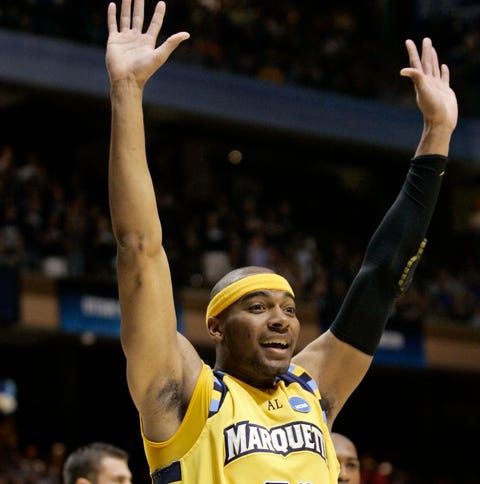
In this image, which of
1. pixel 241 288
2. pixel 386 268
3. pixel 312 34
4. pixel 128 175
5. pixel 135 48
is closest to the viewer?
pixel 128 175

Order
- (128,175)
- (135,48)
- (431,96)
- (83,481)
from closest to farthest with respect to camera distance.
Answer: (128,175) → (135,48) → (431,96) → (83,481)

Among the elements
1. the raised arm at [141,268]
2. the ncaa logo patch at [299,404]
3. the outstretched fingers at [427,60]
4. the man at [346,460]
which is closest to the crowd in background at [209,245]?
the man at [346,460]

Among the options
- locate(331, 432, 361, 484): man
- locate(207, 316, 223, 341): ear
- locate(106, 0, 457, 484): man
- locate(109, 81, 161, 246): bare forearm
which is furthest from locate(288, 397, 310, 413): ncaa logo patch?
locate(331, 432, 361, 484): man

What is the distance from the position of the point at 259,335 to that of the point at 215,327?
0.19 m

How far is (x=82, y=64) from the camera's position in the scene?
18234 mm

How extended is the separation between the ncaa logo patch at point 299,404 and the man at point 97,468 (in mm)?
1820

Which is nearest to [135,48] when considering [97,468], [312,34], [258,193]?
[97,468]

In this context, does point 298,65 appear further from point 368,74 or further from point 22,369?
point 22,369

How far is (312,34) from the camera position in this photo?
71.5ft

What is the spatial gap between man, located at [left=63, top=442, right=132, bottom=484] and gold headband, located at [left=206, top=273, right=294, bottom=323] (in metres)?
1.82

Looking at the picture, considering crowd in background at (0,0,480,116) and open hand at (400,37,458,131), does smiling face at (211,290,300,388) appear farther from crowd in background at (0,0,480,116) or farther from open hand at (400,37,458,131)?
crowd in background at (0,0,480,116)

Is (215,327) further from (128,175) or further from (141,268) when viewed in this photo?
(128,175)

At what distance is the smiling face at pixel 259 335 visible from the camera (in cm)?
370

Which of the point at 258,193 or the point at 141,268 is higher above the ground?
the point at 141,268
